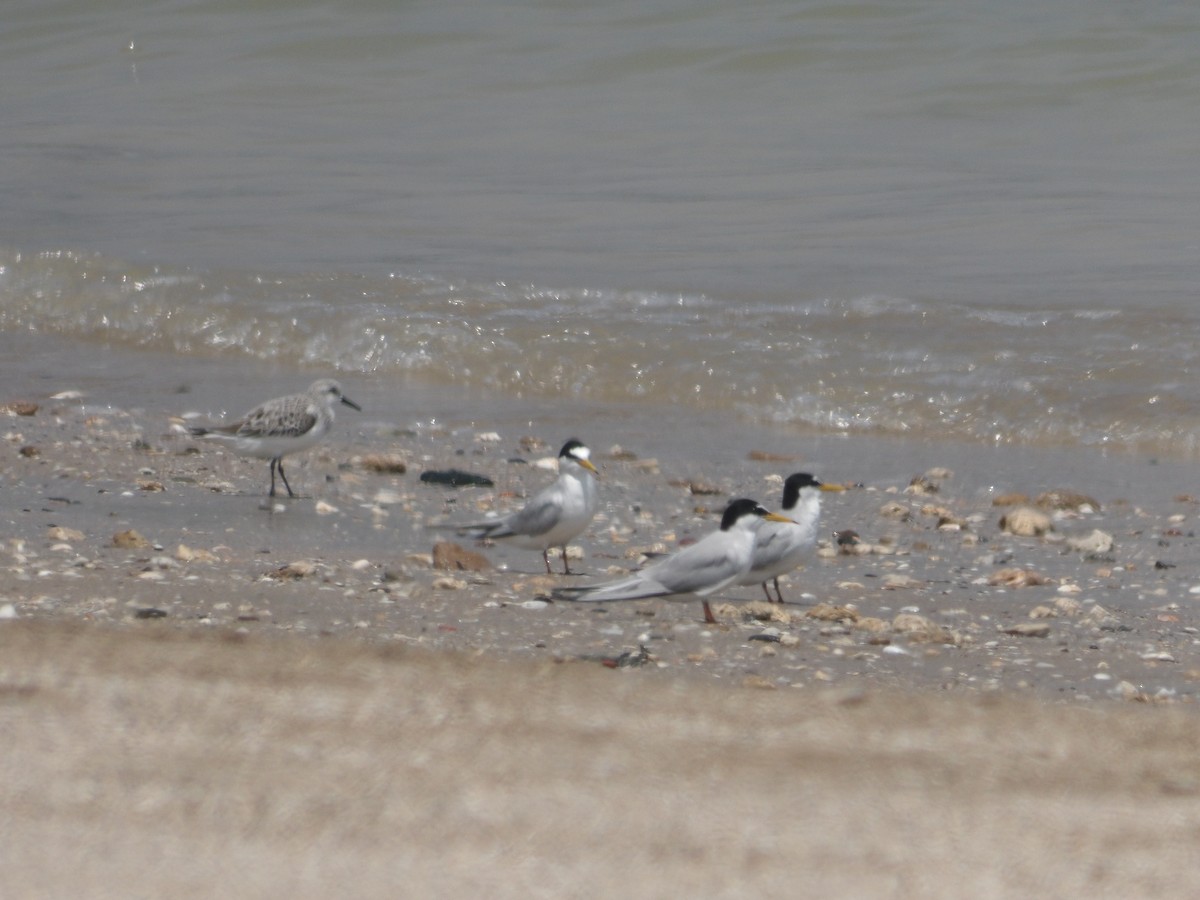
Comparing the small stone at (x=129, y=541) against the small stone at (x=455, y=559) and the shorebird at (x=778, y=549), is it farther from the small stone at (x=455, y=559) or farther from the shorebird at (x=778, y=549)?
the shorebird at (x=778, y=549)

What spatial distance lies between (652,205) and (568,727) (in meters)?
11.0

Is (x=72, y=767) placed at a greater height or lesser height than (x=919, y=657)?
greater

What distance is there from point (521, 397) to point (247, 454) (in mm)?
2950

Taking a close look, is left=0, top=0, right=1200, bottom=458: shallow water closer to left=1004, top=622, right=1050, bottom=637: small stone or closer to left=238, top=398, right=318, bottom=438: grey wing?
left=238, top=398, right=318, bottom=438: grey wing

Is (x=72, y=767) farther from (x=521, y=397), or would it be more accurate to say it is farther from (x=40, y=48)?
(x=40, y=48)

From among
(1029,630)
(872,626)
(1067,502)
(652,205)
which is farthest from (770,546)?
(652,205)

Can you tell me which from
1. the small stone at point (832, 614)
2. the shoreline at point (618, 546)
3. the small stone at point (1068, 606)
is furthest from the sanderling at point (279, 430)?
the small stone at point (1068, 606)

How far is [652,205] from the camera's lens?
13688 mm

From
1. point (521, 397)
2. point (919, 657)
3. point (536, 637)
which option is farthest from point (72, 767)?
point (521, 397)

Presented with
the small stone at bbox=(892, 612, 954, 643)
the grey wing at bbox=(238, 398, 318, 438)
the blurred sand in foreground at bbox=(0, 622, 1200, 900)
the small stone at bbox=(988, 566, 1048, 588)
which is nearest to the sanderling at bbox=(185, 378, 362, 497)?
the grey wing at bbox=(238, 398, 318, 438)

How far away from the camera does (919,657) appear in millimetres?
4273

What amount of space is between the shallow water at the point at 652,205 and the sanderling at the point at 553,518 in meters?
3.22

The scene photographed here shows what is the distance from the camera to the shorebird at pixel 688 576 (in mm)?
4727

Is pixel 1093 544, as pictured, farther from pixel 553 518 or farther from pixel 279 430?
pixel 279 430
